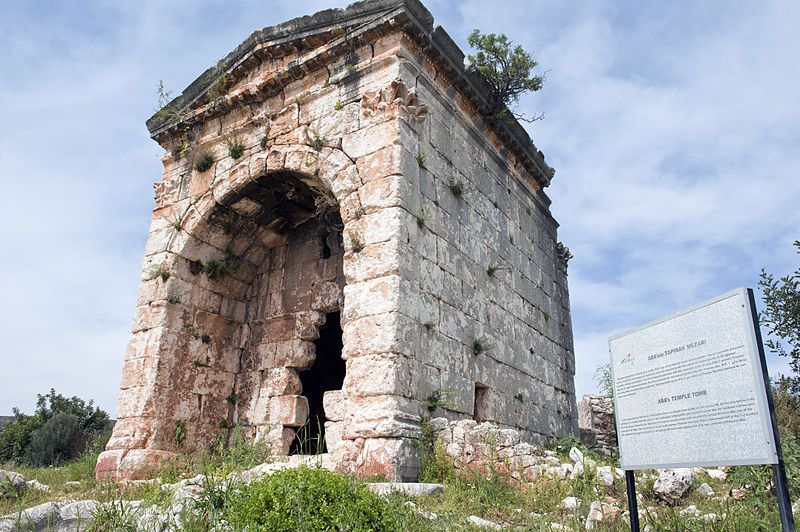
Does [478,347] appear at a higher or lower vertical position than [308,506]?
higher

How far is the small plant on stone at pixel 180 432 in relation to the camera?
8.07 meters

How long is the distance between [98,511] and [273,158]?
15.8 feet

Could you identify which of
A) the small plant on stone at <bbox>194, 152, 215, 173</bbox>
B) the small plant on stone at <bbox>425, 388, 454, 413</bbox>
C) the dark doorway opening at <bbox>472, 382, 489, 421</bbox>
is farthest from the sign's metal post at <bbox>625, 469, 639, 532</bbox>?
the small plant on stone at <bbox>194, 152, 215, 173</bbox>

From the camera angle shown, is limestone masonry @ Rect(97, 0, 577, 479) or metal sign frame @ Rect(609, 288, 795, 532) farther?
limestone masonry @ Rect(97, 0, 577, 479)

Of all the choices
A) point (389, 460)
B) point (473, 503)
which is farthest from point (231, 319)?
point (473, 503)

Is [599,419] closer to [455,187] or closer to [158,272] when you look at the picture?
[455,187]

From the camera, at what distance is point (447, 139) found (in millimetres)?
8219

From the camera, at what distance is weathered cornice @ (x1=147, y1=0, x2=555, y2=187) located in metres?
7.61

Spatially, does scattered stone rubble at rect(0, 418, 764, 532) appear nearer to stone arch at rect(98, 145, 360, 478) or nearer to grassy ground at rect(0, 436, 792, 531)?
grassy ground at rect(0, 436, 792, 531)

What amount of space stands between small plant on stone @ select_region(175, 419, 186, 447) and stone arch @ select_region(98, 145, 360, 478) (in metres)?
0.01

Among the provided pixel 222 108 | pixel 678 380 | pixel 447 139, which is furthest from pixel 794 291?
pixel 222 108

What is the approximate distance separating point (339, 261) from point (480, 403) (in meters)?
2.80

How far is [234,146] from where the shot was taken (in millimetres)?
8578

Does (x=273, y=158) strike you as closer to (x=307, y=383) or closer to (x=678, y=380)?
(x=307, y=383)
